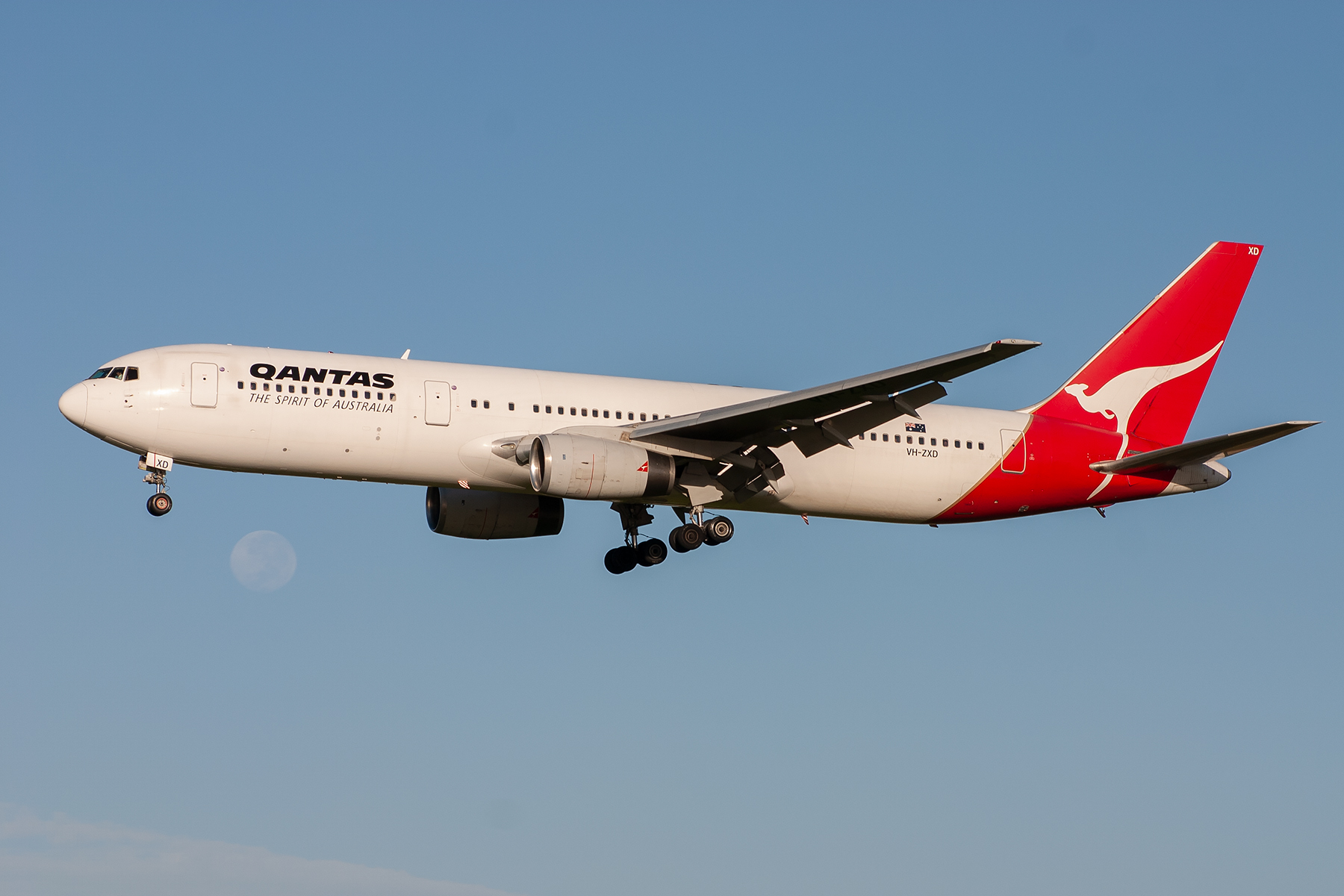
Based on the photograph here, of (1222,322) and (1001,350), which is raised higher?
(1222,322)

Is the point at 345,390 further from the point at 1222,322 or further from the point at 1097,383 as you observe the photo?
the point at 1222,322

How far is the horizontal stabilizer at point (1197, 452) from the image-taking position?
3550 centimetres

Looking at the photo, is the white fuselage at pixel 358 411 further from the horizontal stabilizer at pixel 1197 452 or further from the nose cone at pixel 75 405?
the horizontal stabilizer at pixel 1197 452

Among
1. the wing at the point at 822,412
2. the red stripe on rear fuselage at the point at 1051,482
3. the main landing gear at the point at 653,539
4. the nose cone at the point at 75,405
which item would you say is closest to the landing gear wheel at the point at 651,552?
the main landing gear at the point at 653,539

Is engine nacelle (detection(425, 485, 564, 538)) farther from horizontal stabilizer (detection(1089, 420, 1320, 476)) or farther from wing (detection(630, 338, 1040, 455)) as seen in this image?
horizontal stabilizer (detection(1089, 420, 1320, 476))

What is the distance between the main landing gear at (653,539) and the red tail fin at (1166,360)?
32.7 ft

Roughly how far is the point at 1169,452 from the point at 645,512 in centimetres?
1384

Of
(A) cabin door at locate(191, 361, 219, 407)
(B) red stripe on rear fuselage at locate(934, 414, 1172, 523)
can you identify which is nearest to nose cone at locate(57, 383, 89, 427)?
(A) cabin door at locate(191, 361, 219, 407)

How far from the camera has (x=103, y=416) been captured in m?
34.5

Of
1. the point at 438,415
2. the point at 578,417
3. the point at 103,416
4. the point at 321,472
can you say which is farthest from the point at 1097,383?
the point at 103,416

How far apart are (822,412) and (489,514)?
1034cm

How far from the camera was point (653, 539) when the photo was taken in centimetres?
4175

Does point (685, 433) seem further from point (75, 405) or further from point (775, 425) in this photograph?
point (75, 405)

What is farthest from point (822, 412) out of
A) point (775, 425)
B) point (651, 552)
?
point (651, 552)
